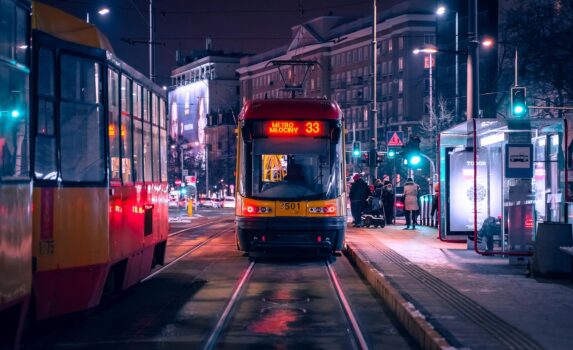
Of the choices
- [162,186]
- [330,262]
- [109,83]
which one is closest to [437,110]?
[330,262]

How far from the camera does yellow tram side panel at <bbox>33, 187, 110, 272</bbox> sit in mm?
10547

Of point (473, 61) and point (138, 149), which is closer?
point (138, 149)

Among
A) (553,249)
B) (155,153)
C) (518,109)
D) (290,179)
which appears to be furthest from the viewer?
(518,109)

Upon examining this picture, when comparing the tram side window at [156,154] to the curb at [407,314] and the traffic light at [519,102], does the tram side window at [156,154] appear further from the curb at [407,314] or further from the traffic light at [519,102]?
the traffic light at [519,102]

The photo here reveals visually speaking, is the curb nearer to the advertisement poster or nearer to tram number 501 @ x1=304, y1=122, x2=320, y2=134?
tram number 501 @ x1=304, y1=122, x2=320, y2=134

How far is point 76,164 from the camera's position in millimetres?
11523

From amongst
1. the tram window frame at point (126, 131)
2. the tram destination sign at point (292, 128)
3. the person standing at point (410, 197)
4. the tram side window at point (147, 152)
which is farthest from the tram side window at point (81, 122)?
the person standing at point (410, 197)

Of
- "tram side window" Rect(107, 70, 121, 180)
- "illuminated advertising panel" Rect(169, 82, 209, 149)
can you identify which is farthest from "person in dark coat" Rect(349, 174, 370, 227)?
"illuminated advertising panel" Rect(169, 82, 209, 149)

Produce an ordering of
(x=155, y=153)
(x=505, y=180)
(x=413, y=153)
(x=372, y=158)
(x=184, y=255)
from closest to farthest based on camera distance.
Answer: (x=155, y=153), (x=505, y=180), (x=184, y=255), (x=413, y=153), (x=372, y=158)

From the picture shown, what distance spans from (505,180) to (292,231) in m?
4.58

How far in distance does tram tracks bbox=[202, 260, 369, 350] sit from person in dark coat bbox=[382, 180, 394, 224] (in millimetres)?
16906

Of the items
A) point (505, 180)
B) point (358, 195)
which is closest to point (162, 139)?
point (505, 180)

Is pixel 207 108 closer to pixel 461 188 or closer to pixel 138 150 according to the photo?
pixel 461 188

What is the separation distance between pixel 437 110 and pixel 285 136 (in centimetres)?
6738
